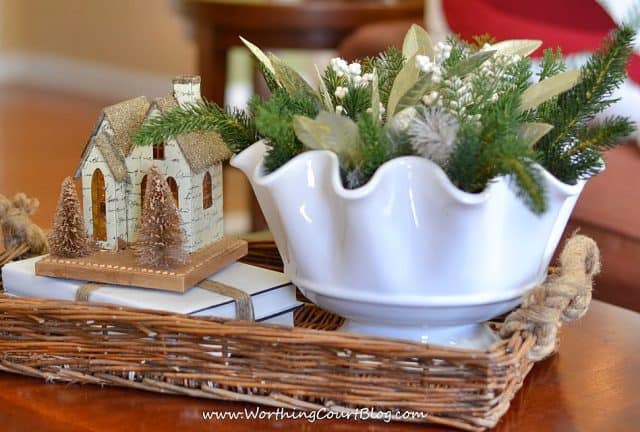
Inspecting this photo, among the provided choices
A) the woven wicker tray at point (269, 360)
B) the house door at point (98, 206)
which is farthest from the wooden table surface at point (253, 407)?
the house door at point (98, 206)

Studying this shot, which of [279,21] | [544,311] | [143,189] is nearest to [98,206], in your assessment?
[143,189]

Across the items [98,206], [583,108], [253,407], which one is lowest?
[253,407]

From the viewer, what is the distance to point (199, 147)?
807 millimetres

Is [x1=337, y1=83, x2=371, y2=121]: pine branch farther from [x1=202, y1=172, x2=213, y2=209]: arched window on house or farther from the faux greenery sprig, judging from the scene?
[x1=202, y1=172, x2=213, y2=209]: arched window on house

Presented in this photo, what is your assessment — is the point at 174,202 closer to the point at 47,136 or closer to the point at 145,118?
the point at 145,118

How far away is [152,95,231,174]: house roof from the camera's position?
0.79 meters

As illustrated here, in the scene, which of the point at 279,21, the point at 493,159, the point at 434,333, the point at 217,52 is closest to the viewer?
the point at 493,159

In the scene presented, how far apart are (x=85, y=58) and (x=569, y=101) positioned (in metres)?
4.07

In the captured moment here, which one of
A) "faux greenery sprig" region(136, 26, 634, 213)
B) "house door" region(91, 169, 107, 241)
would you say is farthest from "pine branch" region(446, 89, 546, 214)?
"house door" region(91, 169, 107, 241)

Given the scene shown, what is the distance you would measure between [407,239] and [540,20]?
107 centimetres

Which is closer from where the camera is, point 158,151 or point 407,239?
point 407,239

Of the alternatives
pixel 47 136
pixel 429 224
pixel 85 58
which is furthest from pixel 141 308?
pixel 85 58

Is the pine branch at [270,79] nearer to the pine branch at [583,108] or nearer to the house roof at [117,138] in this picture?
the house roof at [117,138]

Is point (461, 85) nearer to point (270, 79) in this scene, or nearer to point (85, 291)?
point (270, 79)
